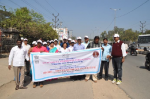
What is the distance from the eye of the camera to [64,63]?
5.99 metres

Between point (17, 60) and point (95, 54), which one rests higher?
point (95, 54)

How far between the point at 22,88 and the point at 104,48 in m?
3.69

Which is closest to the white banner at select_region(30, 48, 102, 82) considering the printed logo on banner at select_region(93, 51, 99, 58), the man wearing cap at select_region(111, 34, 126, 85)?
the printed logo on banner at select_region(93, 51, 99, 58)

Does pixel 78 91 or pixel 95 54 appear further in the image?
pixel 95 54

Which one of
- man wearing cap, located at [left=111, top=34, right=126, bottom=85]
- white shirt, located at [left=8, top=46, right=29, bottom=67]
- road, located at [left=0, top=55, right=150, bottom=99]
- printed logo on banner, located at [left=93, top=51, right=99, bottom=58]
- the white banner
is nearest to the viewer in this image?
road, located at [left=0, top=55, right=150, bottom=99]

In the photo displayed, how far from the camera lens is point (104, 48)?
21.0 feet

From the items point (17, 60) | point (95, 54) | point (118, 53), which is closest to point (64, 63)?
point (95, 54)

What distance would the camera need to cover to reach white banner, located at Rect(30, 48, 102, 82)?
221 inches

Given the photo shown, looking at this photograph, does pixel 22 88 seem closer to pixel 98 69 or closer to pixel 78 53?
pixel 78 53

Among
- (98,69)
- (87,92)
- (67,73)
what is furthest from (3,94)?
(98,69)

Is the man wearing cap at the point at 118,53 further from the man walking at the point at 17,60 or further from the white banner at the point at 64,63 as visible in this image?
the man walking at the point at 17,60

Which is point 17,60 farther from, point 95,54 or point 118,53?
point 118,53

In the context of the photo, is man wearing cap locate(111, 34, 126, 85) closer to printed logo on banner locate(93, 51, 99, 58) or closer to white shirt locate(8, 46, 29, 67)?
printed logo on banner locate(93, 51, 99, 58)

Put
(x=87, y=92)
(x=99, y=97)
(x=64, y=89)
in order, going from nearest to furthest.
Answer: (x=99, y=97) → (x=87, y=92) → (x=64, y=89)
